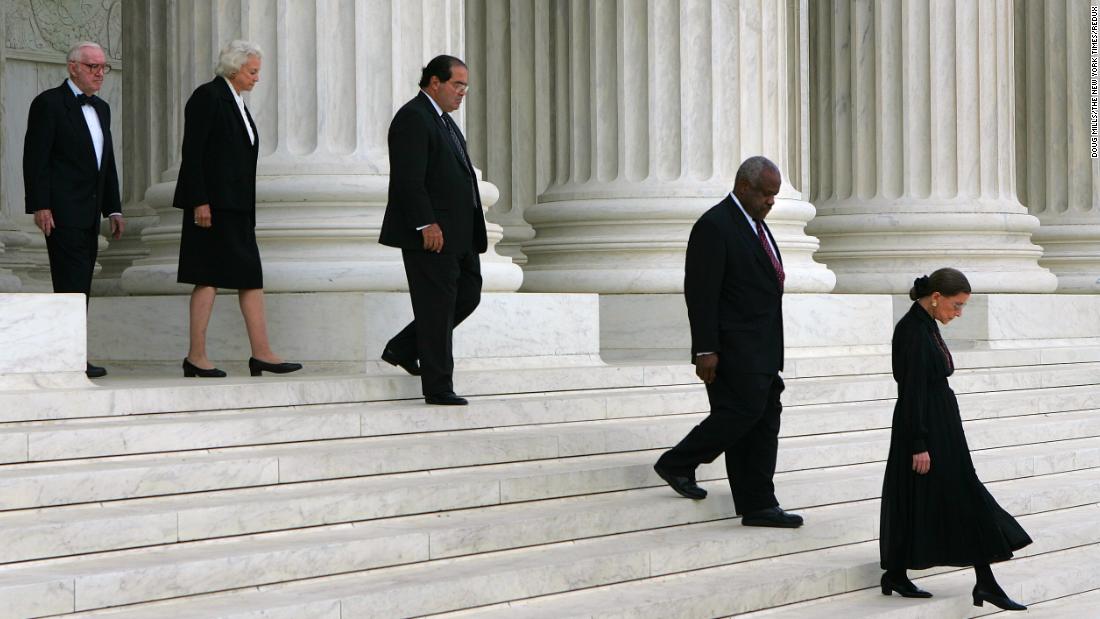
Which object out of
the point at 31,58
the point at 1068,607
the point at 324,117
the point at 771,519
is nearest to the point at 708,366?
the point at 771,519

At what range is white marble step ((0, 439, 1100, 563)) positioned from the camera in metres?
8.66

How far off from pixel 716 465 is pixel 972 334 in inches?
329

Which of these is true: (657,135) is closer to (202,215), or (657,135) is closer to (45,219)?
(202,215)

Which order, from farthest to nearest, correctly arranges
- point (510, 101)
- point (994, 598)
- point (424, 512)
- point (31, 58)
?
1. point (31, 58)
2. point (510, 101)
3. point (994, 598)
4. point (424, 512)

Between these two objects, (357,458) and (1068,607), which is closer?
(357,458)

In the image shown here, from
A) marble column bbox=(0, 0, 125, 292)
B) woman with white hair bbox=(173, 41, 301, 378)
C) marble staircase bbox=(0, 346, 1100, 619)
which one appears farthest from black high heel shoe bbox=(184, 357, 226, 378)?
marble column bbox=(0, 0, 125, 292)

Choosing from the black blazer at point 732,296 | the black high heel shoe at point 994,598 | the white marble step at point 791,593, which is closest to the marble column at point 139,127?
the black blazer at point 732,296

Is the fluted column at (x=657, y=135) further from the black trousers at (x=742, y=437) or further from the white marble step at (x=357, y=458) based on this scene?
the black trousers at (x=742, y=437)

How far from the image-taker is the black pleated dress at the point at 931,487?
10234 millimetres

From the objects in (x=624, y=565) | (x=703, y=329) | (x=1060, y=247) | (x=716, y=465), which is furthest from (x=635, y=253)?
(x=1060, y=247)

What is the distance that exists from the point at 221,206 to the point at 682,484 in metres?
3.99

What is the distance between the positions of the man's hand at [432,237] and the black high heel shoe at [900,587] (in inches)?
148

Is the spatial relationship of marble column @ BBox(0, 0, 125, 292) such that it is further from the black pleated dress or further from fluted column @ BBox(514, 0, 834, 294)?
the black pleated dress

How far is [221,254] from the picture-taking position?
12.3 meters
